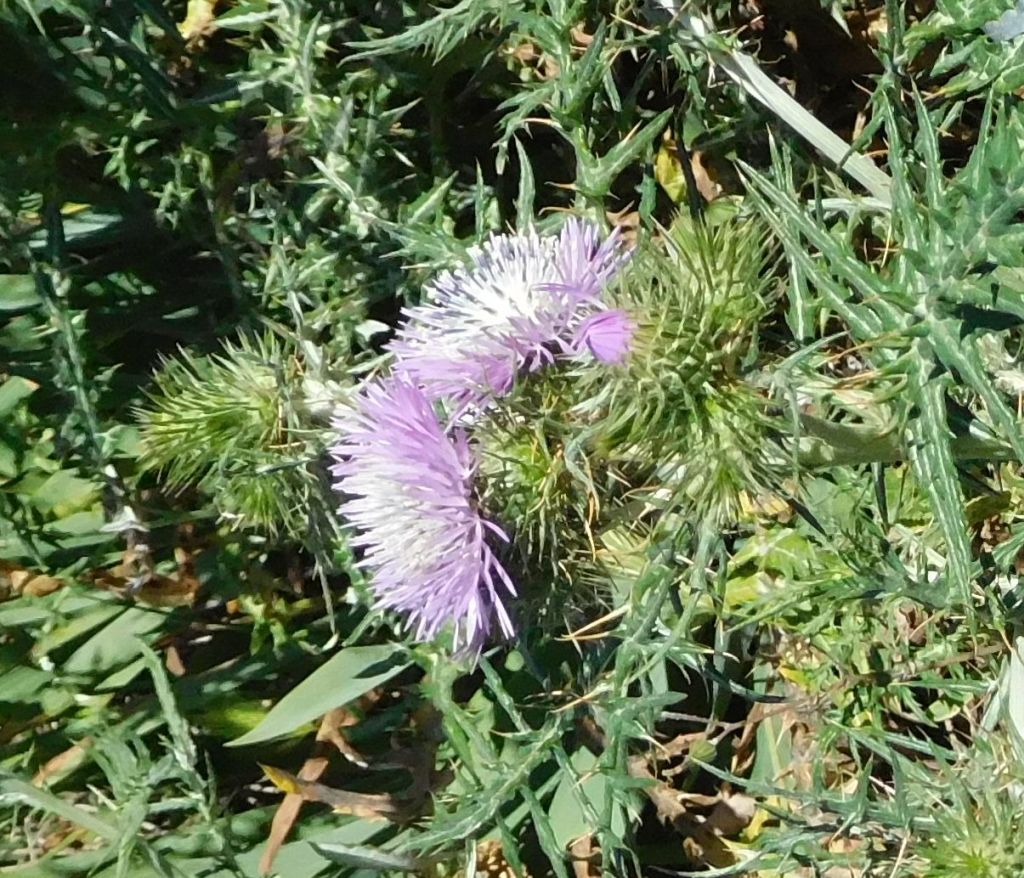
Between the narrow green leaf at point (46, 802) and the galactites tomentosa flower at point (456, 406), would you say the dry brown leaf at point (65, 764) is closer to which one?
the narrow green leaf at point (46, 802)

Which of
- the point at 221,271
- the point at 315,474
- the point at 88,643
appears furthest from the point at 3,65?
the point at 88,643

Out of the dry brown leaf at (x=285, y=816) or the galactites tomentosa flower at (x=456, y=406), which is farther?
the dry brown leaf at (x=285, y=816)

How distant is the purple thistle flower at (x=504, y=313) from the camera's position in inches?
57.9

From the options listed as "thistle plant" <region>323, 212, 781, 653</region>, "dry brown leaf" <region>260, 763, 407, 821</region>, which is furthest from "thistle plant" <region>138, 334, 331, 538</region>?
"dry brown leaf" <region>260, 763, 407, 821</region>

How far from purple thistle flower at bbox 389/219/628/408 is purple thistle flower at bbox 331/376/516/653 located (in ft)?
0.19

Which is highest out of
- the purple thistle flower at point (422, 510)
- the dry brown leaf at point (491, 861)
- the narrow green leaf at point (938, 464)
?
the narrow green leaf at point (938, 464)

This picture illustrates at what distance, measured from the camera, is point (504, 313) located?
1.50 m

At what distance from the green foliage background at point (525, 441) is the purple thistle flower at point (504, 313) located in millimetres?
84

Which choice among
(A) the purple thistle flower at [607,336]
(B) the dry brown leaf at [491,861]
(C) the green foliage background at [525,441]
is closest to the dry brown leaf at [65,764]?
(C) the green foliage background at [525,441]

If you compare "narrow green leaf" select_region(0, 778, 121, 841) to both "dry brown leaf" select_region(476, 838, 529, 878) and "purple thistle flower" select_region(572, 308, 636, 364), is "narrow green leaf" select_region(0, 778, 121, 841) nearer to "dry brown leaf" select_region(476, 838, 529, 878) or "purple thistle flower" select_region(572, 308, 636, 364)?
"dry brown leaf" select_region(476, 838, 529, 878)

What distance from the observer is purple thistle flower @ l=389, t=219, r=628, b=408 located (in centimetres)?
147

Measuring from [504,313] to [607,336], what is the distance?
206 millimetres

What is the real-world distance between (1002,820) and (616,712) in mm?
568

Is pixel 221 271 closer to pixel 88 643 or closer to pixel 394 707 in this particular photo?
pixel 88 643
